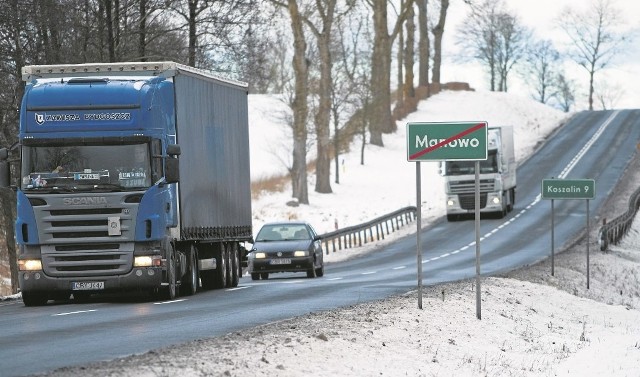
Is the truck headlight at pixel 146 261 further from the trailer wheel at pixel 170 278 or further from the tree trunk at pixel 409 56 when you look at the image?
the tree trunk at pixel 409 56

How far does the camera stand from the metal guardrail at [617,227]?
47.6m

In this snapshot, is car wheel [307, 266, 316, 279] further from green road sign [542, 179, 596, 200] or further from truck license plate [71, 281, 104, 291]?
truck license plate [71, 281, 104, 291]

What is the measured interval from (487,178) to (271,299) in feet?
112

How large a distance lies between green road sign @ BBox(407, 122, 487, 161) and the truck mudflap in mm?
5656

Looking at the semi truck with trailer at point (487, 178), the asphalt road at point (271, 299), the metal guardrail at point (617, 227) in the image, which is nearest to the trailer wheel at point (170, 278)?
the asphalt road at point (271, 299)

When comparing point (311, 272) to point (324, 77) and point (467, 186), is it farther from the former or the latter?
point (324, 77)

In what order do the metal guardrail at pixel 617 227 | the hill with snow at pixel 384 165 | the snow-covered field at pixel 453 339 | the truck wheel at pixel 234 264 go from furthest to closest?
the hill with snow at pixel 384 165, the metal guardrail at pixel 617 227, the truck wheel at pixel 234 264, the snow-covered field at pixel 453 339

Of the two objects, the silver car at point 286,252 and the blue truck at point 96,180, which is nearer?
the blue truck at point 96,180

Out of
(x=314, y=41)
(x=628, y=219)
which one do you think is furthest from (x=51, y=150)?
(x=314, y=41)

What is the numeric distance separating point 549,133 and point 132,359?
8896cm

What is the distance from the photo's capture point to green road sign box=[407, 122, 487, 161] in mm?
19297

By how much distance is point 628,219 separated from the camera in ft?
180

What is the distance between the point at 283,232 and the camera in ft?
118

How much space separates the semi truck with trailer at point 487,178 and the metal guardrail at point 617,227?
5.41m
